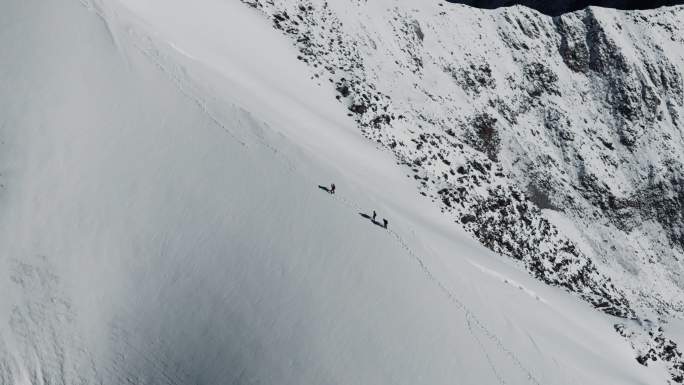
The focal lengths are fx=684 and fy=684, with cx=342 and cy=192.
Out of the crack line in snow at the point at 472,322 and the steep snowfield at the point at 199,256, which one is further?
the crack line in snow at the point at 472,322

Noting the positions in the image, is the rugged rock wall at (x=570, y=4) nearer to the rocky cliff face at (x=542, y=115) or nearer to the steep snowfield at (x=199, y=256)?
the rocky cliff face at (x=542, y=115)

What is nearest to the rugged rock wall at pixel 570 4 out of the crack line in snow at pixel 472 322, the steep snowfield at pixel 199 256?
Result: the steep snowfield at pixel 199 256

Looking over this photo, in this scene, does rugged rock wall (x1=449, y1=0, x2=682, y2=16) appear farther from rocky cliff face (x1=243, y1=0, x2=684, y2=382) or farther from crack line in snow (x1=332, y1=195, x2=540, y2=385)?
crack line in snow (x1=332, y1=195, x2=540, y2=385)

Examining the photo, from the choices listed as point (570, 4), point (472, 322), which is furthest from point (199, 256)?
point (570, 4)

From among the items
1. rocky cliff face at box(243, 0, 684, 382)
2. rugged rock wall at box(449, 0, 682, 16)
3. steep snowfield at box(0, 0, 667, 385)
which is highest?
rugged rock wall at box(449, 0, 682, 16)

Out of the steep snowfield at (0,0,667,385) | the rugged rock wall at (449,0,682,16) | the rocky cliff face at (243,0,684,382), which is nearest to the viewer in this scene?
the steep snowfield at (0,0,667,385)

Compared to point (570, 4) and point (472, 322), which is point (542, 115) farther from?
point (472, 322)

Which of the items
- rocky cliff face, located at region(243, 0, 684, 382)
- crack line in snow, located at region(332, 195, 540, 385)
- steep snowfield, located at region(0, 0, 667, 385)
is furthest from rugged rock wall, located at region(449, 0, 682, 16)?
crack line in snow, located at region(332, 195, 540, 385)
